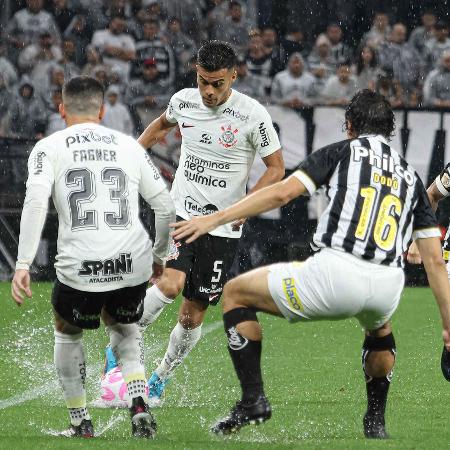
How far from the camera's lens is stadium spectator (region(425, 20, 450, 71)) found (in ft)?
53.6

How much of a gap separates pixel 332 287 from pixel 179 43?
11654 mm

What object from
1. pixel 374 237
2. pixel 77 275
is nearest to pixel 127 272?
pixel 77 275

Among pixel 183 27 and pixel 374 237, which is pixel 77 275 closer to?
pixel 374 237

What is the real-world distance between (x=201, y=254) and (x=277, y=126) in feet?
26.2

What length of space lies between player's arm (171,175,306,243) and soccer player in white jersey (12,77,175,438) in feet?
1.96

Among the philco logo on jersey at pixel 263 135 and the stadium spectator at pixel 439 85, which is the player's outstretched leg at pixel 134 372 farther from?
the stadium spectator at pixel 439 85

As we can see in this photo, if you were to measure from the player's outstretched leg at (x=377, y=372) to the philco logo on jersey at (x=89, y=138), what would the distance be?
1652 mm

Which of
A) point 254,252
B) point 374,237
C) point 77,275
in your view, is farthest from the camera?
point 254,252

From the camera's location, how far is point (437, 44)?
53.9 ft

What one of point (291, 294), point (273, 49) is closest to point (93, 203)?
point (291, 294)

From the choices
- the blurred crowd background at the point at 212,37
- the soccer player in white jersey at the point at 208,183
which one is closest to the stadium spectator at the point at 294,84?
the blurred crowd background at the point at 212,37

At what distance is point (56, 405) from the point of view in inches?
282

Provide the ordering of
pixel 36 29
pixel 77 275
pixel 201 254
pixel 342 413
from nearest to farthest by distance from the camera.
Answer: pixel 77 275, pixel 342 413, pixel 201 254, pixel 36 29

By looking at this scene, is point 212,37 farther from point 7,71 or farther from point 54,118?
point 7,71
